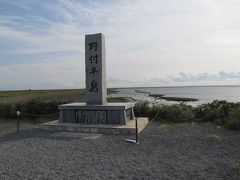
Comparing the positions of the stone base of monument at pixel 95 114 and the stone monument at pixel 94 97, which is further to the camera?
the stone monument at pixel 94 97

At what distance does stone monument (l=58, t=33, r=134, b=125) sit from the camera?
11.1 meters

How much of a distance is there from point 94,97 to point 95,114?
0.87 m

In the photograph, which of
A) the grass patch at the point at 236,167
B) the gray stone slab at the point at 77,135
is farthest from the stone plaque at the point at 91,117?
the grass patch at the point at 236,167

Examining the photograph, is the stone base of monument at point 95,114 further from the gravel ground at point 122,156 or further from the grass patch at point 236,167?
the grass patch at point 236,167

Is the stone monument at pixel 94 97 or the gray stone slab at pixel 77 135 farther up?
the stone monument at pixel 94 97

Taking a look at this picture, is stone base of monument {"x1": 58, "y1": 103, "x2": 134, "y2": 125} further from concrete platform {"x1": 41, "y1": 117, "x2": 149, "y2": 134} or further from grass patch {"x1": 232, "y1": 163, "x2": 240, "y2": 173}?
grass patch {"x1": 232, "y1": 163, "x2": 240, "y2": 173}

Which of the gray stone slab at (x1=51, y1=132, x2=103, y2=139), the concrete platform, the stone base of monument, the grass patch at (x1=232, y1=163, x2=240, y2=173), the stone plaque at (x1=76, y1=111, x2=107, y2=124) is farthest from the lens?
the stone plaque at (x1=76, y1=111, x2=107, y2=124)

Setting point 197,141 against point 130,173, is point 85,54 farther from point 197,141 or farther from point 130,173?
point 130,173

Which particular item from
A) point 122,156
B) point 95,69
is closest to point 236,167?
point 122,156

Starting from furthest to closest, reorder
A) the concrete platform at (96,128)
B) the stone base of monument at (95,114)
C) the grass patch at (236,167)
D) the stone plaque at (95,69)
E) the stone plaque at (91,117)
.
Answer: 1. the stone plaque at (95,69)
2. the stone plaque at (91,117)
3. the stone base of monument at (95,114)
4. the concrete platform at (96,128)
5. the grass patch at (236,167)

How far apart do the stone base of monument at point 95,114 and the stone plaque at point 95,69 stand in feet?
1.82

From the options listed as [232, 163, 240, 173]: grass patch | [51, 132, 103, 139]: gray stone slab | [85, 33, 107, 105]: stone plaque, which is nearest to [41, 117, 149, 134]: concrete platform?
[51, 132, 103, 139]: gray stone slab

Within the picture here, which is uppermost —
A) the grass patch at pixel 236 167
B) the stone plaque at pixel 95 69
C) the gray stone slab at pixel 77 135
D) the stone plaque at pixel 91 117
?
the stone plaque at pixel 95 69

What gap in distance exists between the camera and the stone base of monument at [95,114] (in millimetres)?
10820
